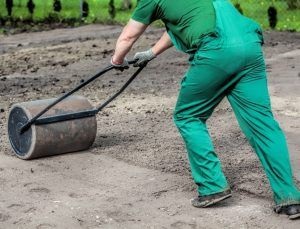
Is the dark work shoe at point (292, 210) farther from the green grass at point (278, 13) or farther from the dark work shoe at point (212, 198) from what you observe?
the green grass at point (278, 13)

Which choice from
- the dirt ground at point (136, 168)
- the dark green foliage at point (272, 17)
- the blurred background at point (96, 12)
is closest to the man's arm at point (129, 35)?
the dirt ground at point (136, 168)

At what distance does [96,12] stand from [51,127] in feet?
42.0

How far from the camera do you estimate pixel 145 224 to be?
17.7 ft

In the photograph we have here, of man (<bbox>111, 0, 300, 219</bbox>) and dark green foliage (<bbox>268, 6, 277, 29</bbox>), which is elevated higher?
man (<bbox>111, 0, 300, 219</bbox>)

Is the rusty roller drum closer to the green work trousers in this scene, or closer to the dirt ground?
the dirt ground

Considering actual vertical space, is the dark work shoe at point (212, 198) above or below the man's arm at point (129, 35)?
below

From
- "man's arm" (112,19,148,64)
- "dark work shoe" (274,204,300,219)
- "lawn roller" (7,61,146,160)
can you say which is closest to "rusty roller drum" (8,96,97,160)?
"lawn roller" (7,61,146,160)

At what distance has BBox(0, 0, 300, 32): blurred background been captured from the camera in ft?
56.9

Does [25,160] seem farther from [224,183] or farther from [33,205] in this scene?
[224,183]

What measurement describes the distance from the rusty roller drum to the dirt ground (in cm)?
10

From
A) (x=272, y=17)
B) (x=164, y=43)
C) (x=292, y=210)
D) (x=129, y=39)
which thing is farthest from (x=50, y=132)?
(x=272, y=17)

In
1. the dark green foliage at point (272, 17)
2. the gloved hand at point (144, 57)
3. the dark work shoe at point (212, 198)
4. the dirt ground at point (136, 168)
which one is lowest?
the dark green foliage at point (272, 17)

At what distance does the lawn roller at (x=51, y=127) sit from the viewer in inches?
273

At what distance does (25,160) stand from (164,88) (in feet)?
11.2
